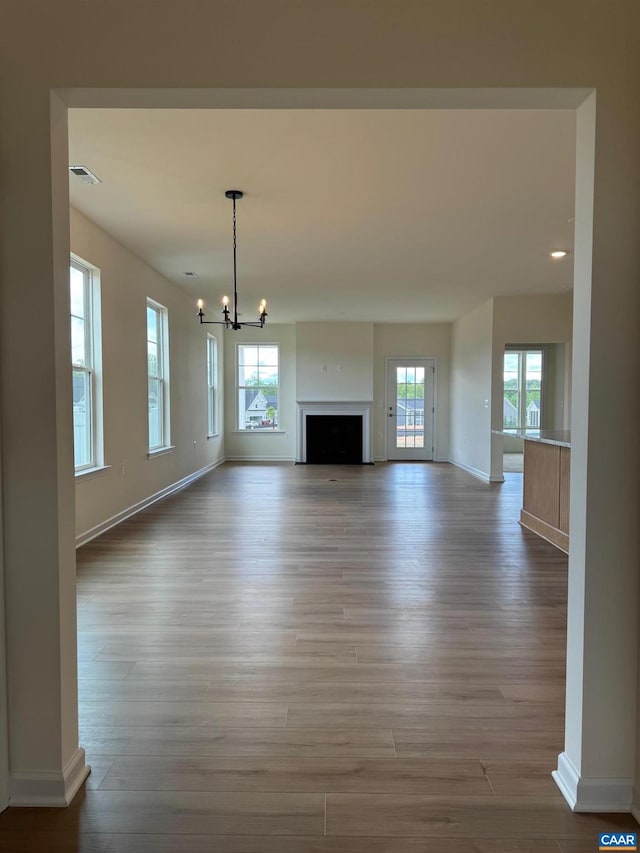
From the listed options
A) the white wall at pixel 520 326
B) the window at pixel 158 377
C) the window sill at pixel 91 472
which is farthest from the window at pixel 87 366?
the white wall at pixel 520 326

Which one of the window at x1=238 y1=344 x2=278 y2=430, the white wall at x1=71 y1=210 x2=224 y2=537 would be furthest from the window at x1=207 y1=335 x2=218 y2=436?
the white wall at x1=71 y1=210 x2=224 y2=537

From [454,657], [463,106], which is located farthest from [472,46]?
[454,657]

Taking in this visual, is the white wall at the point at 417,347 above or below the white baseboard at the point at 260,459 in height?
above

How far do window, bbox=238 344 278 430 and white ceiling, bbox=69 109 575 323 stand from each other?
363cm

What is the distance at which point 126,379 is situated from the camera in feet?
17.1

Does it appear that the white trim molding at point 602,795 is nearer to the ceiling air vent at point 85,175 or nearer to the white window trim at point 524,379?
the ceiling air vent at point 85,175

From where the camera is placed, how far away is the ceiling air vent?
335 centimetres

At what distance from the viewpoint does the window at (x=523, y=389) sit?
9844 millimetres

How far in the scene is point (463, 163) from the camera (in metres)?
3.29

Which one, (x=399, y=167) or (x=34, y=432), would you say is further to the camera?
(x=399, y=167)

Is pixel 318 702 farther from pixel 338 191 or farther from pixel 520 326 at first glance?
pixel 520 326

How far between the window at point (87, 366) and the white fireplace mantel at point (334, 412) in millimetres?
5553

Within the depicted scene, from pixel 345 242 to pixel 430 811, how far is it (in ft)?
15.1

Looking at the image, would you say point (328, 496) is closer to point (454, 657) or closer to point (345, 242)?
point (345, 242)
